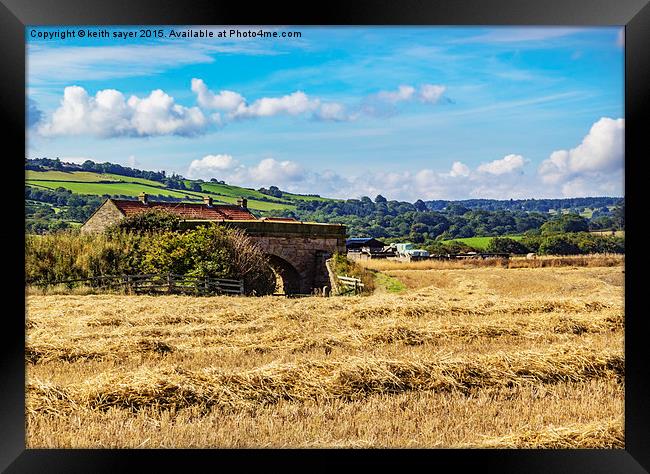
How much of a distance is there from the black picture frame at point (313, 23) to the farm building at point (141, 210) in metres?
10.1

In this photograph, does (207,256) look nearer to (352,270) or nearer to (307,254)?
(307,254)

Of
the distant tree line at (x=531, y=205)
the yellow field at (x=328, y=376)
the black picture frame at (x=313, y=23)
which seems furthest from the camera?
the distant tree line at (x=531, y=205)

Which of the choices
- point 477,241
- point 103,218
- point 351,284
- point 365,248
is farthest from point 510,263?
A: point 103,218

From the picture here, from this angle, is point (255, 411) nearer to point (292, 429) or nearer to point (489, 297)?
point (292, 429)

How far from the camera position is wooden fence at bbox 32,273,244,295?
11.8m

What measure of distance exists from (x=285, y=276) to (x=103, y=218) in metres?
4.00

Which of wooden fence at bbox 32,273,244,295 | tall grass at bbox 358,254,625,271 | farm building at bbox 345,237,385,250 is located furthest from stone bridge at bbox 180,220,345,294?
wooden fence at bbox 32,273,244,295

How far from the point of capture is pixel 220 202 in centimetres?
1689

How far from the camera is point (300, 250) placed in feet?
48.3

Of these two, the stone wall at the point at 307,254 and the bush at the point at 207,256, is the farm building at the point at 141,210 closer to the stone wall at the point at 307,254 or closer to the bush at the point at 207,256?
the bush at the point at 207,256

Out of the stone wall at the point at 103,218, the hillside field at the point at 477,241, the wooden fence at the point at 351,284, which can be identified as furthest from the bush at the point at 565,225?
the stone wall at the point at 103,218

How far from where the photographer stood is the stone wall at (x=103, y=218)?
1330cm
